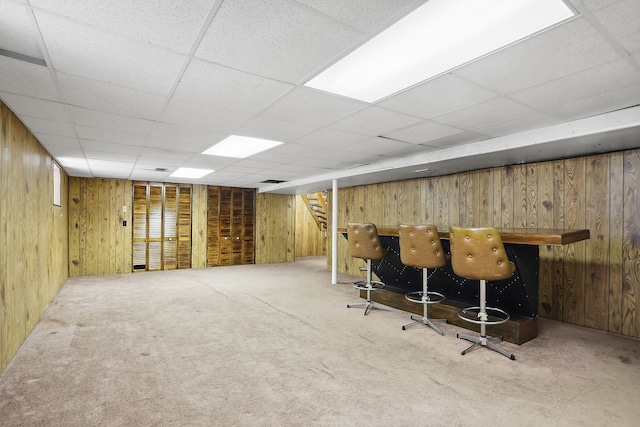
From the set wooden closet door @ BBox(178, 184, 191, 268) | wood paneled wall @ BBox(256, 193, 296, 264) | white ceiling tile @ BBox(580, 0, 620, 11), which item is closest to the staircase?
wood paneled wall @ BBox(256, 193, 296, 264)

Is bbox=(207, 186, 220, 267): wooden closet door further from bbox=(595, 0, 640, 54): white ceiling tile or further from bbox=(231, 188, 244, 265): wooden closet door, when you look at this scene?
bbox=(595, 0, 640, 54): white ceiling tile

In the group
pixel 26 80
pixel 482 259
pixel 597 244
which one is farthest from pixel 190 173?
pixel 597 244

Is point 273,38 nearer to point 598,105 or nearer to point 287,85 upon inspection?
point 287,85

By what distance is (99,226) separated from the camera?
23.4 ft

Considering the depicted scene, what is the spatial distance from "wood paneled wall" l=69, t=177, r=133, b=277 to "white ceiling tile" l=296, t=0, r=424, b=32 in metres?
7.40

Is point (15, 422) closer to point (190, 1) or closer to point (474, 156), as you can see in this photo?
point (190, 1)

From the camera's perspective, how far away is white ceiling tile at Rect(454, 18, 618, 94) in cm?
170

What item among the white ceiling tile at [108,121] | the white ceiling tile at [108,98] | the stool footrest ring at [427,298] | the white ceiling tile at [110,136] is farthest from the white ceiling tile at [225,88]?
the stool footrest ring at [427,298]

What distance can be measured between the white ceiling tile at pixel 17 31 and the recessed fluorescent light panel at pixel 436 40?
1.55 metres

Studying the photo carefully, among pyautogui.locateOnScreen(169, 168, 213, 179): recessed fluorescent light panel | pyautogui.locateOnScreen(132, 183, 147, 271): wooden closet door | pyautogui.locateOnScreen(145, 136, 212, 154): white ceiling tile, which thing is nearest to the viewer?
pyautogui.locateOnScreen(145, 136, 212, 154): white ceiling tile

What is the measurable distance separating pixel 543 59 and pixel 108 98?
3.11 m

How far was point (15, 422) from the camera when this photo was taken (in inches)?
75.0

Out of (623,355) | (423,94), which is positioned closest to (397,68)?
(423,94)

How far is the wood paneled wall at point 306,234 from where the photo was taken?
35.5 ft
